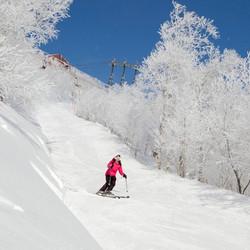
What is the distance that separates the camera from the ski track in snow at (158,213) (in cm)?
508

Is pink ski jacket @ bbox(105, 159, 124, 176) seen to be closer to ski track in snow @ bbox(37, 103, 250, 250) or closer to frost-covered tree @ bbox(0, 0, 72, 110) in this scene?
ski track in snow @ bbox(37, 103, 250, 250)

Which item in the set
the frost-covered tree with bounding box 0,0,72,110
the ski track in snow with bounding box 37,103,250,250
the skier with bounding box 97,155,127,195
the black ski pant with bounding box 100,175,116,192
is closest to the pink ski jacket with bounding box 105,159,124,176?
the skier with bounding box 97,155,127,195

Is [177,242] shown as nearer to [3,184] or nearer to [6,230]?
[3,184]

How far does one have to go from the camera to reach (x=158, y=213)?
23.1 ft

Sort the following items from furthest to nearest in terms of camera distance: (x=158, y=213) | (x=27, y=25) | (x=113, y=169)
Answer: (x=27, y=25)
(x=113, y=169)
(x=158, y=213)

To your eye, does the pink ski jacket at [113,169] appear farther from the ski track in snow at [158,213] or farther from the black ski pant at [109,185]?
the ski track in snow at [158,213]

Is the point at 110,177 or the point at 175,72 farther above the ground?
the point at 175,72

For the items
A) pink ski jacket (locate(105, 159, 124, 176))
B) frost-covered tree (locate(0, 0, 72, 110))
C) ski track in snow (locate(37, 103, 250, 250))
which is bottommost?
ski track in snow (locate(37, 103, 250, 250))

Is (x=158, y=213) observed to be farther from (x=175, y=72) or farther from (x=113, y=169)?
(x=175, y=72)

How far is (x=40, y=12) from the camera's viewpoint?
41.6 feet

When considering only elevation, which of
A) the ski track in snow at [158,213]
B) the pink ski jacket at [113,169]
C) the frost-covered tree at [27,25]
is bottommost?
the ski track in snow at [158,213]

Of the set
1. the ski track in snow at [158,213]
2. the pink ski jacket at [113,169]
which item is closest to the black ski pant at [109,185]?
the pink ski jacket at [113,169]

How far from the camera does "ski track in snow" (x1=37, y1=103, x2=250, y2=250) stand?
5.08 meters

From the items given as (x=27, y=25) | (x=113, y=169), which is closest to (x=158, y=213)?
(x=113, y=169)
